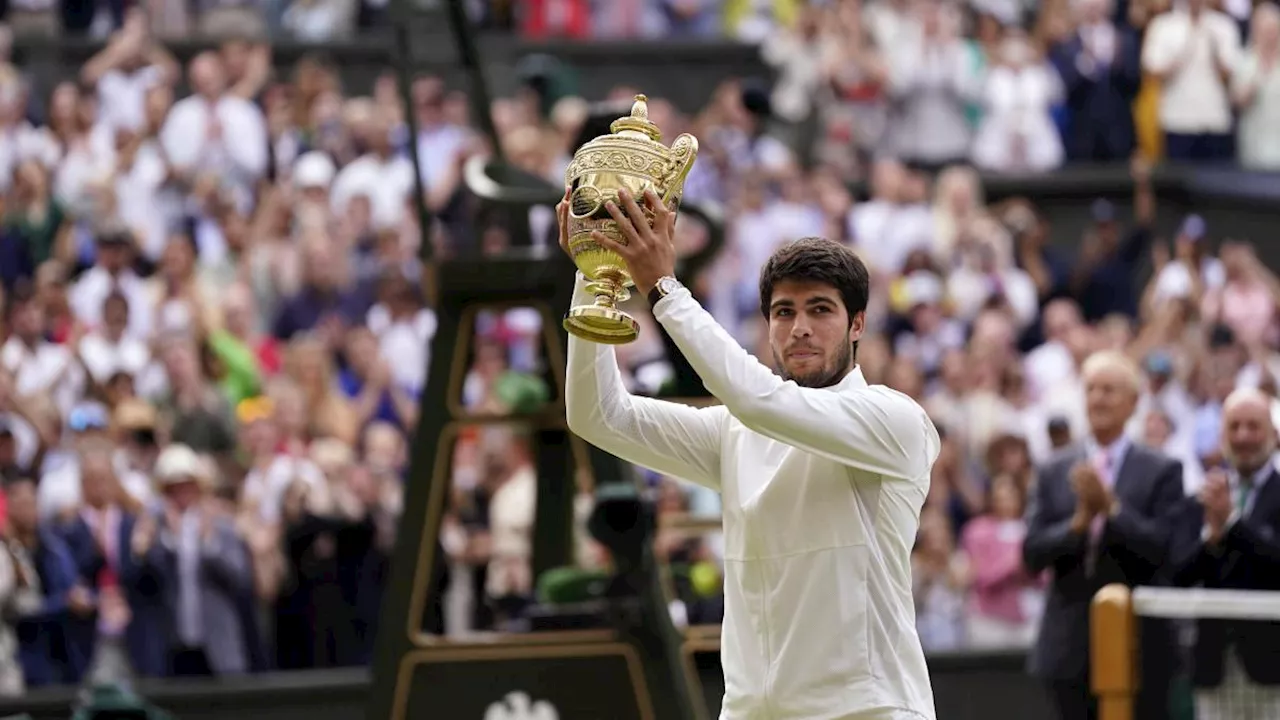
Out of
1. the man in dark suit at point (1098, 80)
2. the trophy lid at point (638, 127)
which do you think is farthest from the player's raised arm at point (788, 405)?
the man in dark suit at point (1098, 80)

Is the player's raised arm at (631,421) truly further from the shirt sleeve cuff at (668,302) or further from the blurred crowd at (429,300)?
the blurred crowd at (429,300)

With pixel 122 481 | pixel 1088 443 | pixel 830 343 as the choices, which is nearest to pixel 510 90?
pixel 122 481

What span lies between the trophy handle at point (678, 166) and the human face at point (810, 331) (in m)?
0.28

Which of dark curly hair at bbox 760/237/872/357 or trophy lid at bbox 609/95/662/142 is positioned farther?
trophy lid at bbox 609/95/662/142

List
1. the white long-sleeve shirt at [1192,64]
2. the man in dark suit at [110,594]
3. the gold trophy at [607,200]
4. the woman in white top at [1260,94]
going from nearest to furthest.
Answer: the gold trophy at [607,200]
the man in dark suit at [110,594]
the woman in white top at [1260,94]
the white long-sleeve shirt at [1192,64]

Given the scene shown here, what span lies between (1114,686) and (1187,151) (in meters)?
12.8

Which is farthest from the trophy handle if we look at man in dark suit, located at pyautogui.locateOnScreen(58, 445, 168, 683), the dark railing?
man in dark suit, located at pyautogui.locateOnScreen(58, 445, 168, 683)

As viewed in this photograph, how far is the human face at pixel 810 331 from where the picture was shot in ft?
17.9

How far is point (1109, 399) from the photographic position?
9203mm

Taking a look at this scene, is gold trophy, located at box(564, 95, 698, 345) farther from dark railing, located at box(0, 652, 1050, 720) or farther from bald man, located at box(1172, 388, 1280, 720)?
dark railing, located at box(0, 652, 1050, 720)

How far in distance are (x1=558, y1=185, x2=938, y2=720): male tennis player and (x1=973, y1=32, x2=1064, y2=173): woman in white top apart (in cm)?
1470

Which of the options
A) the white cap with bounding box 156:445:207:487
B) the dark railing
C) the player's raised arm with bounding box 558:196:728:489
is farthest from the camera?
the white cap with bounding box 156:445:207:487

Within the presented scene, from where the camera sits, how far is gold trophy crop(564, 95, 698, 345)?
17.7ft

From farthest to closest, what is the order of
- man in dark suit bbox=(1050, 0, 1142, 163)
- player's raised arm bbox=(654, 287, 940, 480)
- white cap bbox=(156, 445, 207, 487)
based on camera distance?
man in dark suit bbox=(1050, 0, 1142, 163), white cap bbox=(156, 445, 207, 487), player's raised arm bbox=(654, 287, 940, 480)
